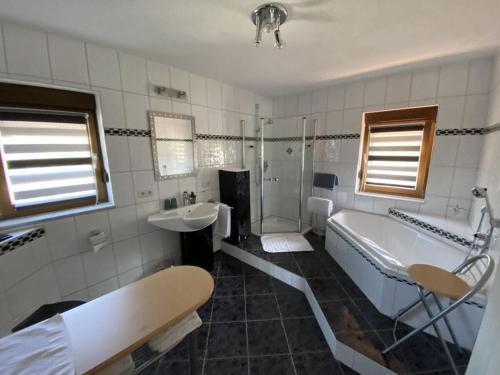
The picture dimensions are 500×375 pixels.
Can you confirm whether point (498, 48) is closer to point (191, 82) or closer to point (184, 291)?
point (191, 82)

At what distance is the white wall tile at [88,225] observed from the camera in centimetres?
165

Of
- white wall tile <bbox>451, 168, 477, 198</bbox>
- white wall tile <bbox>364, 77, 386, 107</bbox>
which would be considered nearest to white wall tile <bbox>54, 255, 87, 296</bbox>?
white wall tile <bbox>364, 77, 386, 107</bbox>

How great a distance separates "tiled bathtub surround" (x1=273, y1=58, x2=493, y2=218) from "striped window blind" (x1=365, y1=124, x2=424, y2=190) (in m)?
0.21

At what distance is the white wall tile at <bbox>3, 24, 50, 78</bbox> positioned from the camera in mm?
1293

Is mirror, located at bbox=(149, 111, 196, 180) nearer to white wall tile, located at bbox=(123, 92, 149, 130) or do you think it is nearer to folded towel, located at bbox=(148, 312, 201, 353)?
white wall tile, located at bbox=(123, 92, 149, 130)

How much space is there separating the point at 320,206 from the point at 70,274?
2.75m

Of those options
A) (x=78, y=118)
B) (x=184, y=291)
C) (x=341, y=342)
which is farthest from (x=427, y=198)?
(x=78, y=118)

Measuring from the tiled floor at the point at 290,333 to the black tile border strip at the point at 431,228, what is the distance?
2.82 feet

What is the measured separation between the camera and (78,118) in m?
1.67

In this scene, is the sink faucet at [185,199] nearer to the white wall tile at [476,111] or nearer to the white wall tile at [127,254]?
the white wall tile at [127,254]

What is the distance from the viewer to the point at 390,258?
168cm

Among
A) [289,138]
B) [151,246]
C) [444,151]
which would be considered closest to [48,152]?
[151,246]

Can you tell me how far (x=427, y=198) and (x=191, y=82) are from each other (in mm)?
2962

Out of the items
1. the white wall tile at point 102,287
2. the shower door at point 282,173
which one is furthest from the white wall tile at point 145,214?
the shower door at point 282,173
